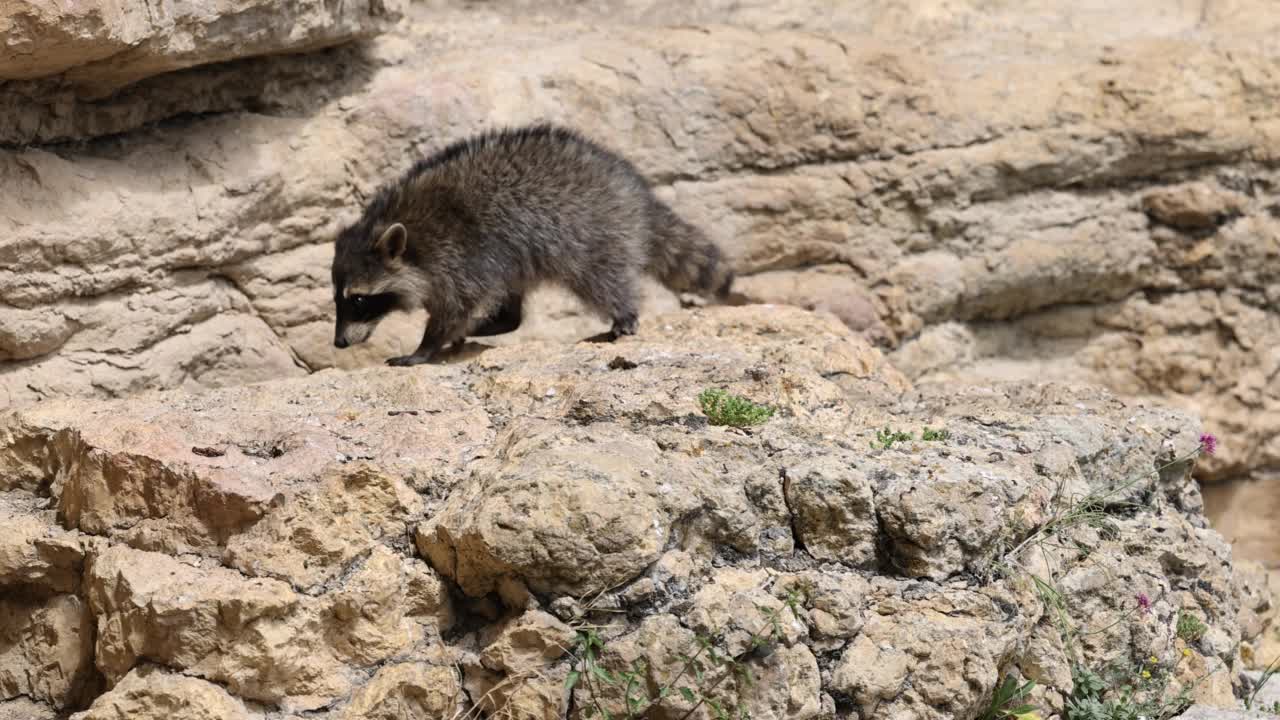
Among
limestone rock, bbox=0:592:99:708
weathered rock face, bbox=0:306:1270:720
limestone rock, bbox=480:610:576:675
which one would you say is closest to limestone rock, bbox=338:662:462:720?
weathered rock face, bbox=0:306:1270:720

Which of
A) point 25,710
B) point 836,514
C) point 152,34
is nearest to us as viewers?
point 836,514

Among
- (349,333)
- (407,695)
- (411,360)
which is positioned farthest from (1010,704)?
(349,333)

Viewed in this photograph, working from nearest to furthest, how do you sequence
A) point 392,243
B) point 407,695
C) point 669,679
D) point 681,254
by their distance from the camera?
point 669,679
point 407,695
point 392,243
point 681,254

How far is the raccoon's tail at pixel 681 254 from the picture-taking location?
22.6 feet

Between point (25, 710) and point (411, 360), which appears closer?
point (25, 710)

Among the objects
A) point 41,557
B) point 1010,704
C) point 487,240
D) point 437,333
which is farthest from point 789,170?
point 41,557

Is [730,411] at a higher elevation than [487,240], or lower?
higher

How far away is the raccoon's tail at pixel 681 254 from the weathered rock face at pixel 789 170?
72cm

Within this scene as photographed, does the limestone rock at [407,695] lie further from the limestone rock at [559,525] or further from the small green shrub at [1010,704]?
the small green shrub at [1010,704]

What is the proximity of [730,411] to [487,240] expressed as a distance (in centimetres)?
220

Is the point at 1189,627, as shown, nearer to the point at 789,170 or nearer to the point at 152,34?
the point at 789,170

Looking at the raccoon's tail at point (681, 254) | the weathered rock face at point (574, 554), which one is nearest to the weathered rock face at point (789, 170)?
the raccoon's tail at point (681, 254)

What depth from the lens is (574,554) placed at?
12.9 ft

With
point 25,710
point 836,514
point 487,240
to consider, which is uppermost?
point 836,514
